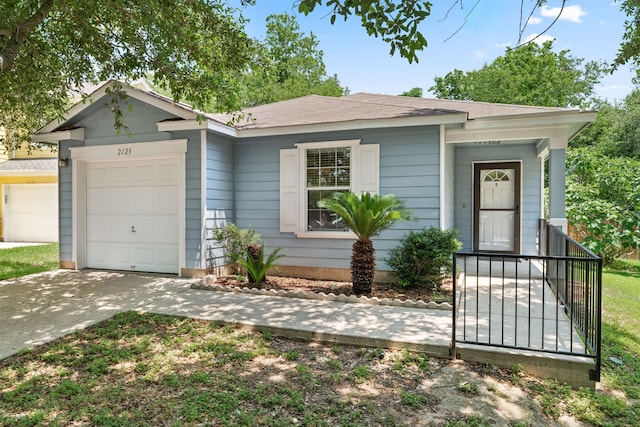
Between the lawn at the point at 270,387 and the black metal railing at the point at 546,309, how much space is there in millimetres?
381

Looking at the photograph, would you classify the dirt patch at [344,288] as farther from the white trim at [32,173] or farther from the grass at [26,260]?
the white trim at [32,173]

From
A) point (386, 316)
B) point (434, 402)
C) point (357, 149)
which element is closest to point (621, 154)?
point (357, 149)

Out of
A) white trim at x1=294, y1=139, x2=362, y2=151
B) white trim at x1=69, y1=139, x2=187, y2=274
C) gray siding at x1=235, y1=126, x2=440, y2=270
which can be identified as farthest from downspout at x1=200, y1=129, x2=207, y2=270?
white trim at x1=294, y1=139, x2=362, y2=151

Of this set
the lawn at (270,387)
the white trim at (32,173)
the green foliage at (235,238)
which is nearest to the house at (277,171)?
the green foliage at (235,238)

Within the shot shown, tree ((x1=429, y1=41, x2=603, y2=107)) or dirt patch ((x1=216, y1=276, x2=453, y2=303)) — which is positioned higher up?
tree ((x1=429, y1=41, x2=603, y2=107))

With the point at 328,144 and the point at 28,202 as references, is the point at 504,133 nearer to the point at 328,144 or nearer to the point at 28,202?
the point at 328,144

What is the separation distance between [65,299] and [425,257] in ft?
18.5

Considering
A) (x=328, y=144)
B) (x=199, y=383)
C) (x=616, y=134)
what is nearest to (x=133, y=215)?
(x=328, y=144)

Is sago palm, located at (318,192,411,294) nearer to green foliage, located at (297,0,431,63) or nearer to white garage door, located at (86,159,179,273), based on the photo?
green foliage, located at (297,0,431,63)

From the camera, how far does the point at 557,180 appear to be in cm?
650

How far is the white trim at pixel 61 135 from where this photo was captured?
800cm

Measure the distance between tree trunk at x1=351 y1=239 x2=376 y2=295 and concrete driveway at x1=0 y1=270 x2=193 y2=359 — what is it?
2.93 metres

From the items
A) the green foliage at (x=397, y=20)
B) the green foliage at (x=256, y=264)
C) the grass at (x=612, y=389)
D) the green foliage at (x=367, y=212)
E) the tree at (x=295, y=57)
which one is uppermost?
the tree at (x=295, y=57)

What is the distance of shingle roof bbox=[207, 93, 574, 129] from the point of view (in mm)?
6840
